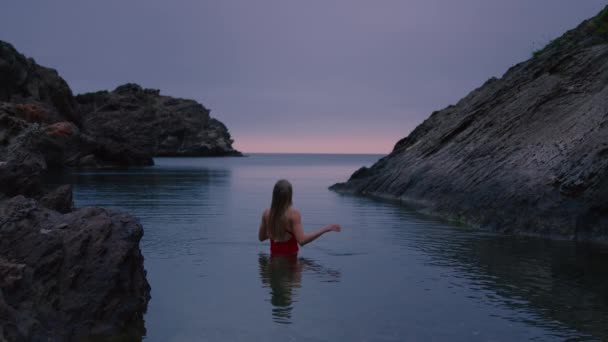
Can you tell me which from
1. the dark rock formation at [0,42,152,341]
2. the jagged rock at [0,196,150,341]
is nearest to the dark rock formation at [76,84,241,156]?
the dark rock formation at [0,42,152,341]

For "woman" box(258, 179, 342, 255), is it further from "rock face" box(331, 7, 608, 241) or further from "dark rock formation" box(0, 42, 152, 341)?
"rock face" box(331, 7, 608, 241)

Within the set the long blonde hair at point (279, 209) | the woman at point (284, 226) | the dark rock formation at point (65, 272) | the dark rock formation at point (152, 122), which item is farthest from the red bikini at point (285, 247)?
the dark rock formation at point (152, 122)

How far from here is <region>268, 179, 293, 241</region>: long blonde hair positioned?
38.6 ft

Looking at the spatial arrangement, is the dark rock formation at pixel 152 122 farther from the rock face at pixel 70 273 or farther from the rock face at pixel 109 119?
the rock face at pixel 70 273

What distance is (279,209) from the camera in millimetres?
12078

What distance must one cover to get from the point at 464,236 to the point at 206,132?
157m

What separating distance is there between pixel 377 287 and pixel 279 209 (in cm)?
251

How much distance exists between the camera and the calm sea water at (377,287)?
8422 millimetres

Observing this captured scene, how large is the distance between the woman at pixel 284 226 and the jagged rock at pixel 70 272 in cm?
371

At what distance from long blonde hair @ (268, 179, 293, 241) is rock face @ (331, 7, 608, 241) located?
27.7 ft

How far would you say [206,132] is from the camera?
559 feet

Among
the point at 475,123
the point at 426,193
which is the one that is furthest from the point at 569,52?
the point at 426,193

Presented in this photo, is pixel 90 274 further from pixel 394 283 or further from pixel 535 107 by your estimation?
pixel 535 107

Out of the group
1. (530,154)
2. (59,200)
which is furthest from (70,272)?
(530,154)
